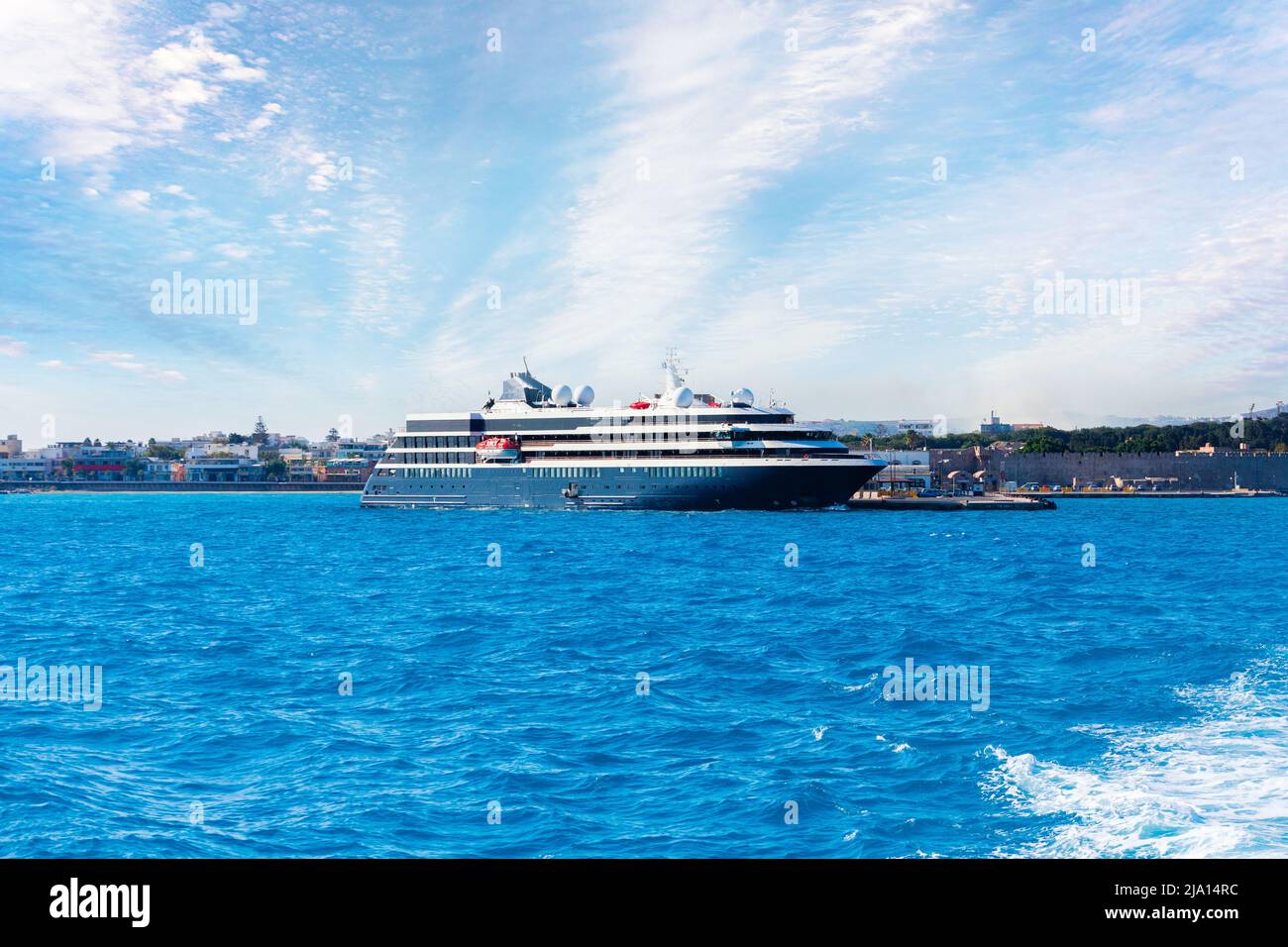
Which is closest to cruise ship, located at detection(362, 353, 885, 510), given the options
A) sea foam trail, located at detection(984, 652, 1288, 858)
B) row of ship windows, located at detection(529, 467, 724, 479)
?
row of ship windows, located at detection(529, 467, 724, 479)

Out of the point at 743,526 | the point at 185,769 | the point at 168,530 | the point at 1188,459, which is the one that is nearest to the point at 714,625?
the point at 185,769

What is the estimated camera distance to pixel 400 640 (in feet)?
91.9

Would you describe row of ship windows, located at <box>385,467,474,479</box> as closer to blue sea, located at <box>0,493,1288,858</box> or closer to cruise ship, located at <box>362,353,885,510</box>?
cruise ship, located at <box>362,353,885,510</box>

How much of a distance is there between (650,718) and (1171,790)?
9.13 m

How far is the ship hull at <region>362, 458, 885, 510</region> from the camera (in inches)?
3435

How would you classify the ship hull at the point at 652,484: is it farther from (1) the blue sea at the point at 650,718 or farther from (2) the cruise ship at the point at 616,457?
(1) the blue sea at the point at 650,718

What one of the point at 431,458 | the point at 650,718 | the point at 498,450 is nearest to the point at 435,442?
the point at 431,458

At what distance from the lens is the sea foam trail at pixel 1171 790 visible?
12.0 m

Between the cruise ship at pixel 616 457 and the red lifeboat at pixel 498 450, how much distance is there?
0.13m

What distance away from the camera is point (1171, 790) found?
14.1m

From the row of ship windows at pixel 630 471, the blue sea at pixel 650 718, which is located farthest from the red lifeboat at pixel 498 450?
the blue sea at pixel 650 718

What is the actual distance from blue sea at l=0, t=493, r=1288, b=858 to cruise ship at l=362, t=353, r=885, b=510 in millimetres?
42929

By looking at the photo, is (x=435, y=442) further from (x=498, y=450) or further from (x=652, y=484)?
(x=652, y=484)

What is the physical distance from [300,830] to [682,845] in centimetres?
539
